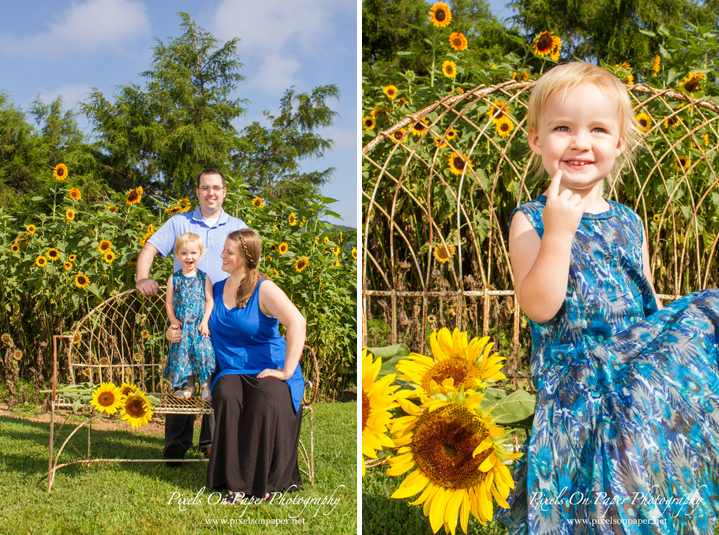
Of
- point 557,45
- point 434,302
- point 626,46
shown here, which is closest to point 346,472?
point 434,302

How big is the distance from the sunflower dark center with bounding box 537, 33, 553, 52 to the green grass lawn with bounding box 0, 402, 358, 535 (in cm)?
222

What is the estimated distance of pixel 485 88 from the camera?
6.33ft

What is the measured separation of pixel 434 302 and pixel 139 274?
1393mm

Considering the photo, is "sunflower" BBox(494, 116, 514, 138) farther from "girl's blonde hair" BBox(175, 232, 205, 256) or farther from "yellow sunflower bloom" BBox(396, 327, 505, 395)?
"yellow sunflower bloom" BBox(396, 327, 505, 395)

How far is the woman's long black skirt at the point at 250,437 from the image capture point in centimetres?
213

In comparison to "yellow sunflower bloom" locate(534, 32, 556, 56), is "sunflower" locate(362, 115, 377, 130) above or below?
below

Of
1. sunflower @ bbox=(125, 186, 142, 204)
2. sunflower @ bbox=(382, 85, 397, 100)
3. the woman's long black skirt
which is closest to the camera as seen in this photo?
the woman's long black skirt

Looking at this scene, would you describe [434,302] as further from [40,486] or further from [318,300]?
[40,486]

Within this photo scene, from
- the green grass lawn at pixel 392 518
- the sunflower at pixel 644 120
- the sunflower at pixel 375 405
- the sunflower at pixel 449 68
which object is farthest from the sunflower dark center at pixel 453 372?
the sunflower at pixel 449 68

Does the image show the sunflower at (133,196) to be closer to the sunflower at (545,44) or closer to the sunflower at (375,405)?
the sunflower at (545,44)

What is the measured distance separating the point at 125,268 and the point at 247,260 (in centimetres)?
153

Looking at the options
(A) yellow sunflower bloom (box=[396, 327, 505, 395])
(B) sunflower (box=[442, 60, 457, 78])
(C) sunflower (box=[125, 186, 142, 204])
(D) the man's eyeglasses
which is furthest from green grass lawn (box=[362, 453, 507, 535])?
(C) sunflower (box=[125, 186, 142, 204])

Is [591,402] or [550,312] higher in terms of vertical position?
[550,312]

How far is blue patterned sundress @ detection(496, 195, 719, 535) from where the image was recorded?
93 centimetres
